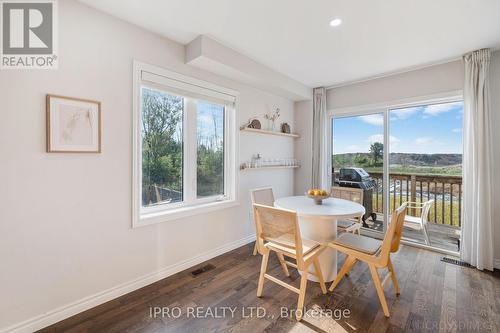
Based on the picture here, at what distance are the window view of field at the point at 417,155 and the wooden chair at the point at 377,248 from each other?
1755 mm

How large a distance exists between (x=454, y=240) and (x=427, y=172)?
103 cm

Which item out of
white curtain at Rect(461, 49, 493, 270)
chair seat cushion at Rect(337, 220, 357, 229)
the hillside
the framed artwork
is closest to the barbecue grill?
the hillside

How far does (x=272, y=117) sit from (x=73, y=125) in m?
2.79

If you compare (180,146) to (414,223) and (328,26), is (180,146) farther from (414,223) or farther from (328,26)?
(414,223)

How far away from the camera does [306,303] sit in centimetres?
205

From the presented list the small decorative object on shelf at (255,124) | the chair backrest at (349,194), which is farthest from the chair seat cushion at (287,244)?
the small decorative object on shelf at (255,124)

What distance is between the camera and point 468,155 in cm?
275

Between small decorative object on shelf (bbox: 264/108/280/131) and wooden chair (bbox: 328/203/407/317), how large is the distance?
2.18 metres

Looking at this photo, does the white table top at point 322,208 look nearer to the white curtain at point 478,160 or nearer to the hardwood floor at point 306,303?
the hardwood floor at point 306,303

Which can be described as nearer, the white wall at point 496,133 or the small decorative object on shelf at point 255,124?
the white wall at point 496,133

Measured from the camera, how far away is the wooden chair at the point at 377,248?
1.83m

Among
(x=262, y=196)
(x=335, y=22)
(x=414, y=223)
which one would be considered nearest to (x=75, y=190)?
(x=262, y=196)

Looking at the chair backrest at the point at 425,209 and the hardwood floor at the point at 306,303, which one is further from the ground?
the chair backrest at the point at 425,209

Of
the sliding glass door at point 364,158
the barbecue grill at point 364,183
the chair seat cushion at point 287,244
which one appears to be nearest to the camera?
the chair seat cushion at point 287,244
